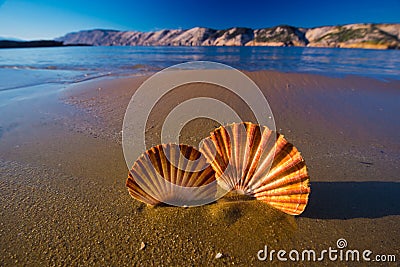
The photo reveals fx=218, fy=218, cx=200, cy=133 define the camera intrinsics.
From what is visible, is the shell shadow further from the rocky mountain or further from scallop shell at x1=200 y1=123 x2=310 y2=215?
the rocky mountain

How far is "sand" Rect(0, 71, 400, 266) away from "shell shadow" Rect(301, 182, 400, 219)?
12 millimetres

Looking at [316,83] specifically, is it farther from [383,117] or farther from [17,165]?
[17,165]

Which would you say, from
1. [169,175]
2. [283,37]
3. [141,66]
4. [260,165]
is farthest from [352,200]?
[283,37]

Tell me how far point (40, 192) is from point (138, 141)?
1.64 m

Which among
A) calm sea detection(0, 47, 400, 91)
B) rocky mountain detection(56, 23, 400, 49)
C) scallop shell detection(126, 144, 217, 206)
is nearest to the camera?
scallop shell detection(126, 144, 217, 206)

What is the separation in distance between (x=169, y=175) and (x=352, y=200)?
6.61 feet

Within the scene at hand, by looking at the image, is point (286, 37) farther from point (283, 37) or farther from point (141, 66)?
point (141, 66)

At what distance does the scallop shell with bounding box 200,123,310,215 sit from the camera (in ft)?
6.51

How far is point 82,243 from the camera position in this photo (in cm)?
191

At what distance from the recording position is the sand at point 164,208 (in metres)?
1.86

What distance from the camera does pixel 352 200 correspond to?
2393mm

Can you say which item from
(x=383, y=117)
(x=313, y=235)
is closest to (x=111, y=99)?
(x=313, y=235)

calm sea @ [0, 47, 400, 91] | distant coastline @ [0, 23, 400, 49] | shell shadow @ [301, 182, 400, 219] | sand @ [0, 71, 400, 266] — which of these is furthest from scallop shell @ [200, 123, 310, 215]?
distant coastline @ [0, 23, 400, 49]

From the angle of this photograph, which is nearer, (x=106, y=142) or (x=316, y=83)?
(x=106, y=142)
